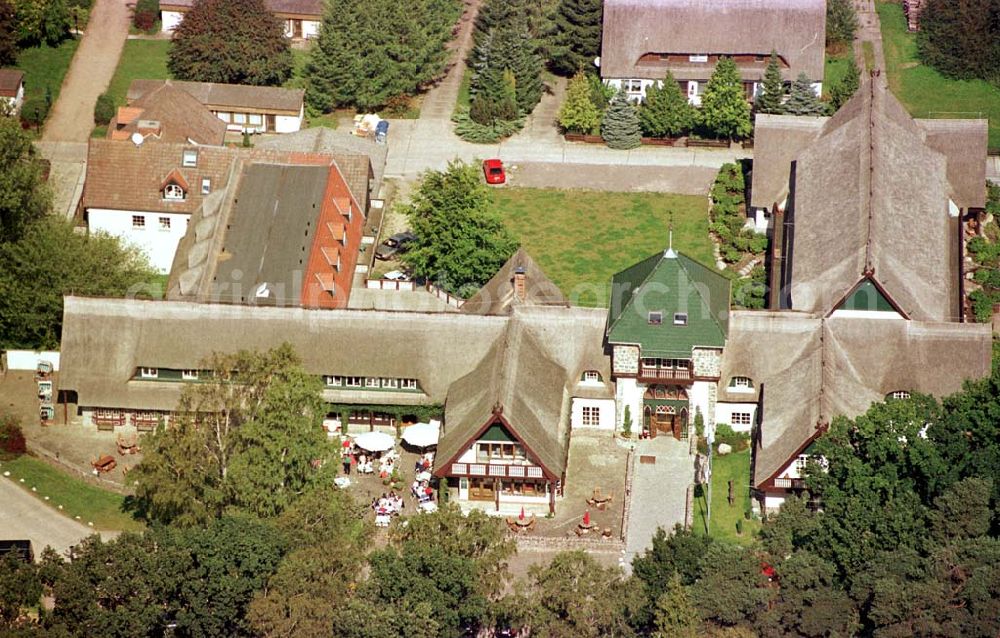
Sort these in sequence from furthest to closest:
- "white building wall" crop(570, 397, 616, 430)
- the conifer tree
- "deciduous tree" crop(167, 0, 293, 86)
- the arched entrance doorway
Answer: "deciduous tree" crop(167, 0, 293, 86), the conifer tree, "white building wall" crop(570, 397, 616, 430), the arched entrance doorway

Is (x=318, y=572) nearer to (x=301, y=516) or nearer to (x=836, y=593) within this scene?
(x=301, y=516)

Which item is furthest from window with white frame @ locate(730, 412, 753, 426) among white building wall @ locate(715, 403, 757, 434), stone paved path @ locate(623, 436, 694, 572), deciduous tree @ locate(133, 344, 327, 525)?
deciduous tree @ locate(133, 344, 327, 525)

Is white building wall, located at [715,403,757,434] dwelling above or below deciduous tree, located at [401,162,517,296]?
below

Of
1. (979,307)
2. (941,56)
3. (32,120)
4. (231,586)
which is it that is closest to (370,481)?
(231,586)

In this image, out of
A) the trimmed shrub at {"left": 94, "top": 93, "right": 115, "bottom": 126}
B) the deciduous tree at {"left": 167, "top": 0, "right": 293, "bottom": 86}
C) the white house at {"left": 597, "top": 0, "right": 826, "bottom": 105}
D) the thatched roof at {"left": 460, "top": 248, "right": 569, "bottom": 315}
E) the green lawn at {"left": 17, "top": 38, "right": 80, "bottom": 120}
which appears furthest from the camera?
the green lawn at {"left": 17, "top": 38, "right": 80, "bottom": 120}

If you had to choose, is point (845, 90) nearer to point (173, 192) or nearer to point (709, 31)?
point (709, 31)

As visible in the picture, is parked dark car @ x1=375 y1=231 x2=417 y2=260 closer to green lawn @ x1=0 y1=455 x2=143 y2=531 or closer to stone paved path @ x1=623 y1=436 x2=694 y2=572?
stone paved path @ x1=623 y1=436 x2=694 y2=572

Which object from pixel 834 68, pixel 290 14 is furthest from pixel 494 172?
pixel 834 68

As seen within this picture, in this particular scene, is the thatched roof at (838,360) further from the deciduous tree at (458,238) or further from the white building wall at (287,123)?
the white building wall at (287,123)
